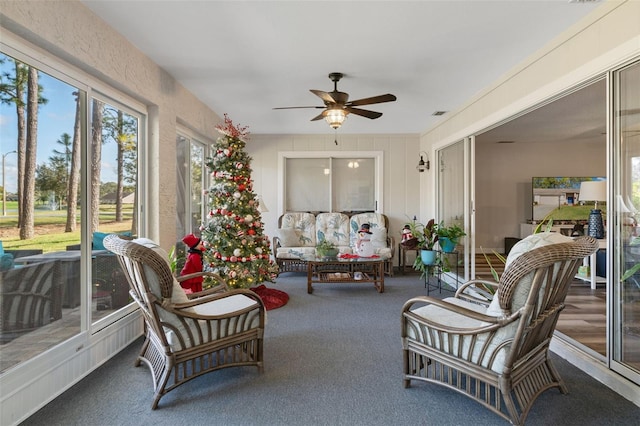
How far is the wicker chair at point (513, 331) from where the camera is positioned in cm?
157

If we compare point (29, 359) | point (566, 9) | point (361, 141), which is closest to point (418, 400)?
point (29, 359)

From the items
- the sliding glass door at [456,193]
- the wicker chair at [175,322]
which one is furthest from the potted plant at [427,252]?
the wicker chair at [175,322]

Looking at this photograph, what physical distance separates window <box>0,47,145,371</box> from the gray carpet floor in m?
0.45

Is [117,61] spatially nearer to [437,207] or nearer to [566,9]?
[566,9]

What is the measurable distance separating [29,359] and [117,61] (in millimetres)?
2181

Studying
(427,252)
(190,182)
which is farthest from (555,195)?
(190,182)

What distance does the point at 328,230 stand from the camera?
575 cm

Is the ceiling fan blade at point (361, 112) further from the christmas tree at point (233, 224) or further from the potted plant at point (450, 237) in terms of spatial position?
the potted plant at point (450, 237)

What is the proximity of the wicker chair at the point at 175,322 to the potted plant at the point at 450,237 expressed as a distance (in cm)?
294

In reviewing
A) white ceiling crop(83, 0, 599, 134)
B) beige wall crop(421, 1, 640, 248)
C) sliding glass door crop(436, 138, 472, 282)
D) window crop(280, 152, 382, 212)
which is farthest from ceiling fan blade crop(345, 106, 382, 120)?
window crop(280, 152, 382, 212)

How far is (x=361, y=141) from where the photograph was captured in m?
6.01

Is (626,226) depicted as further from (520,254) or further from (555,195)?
(555,195)

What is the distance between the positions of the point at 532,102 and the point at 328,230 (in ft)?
12.0

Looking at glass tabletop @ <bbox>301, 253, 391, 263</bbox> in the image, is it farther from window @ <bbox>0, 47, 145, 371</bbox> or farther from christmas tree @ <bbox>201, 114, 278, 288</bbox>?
window @ <bbox>0, 47, 145, 371</bbox>
